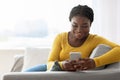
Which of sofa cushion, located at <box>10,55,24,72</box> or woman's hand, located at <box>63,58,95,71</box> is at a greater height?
woman's hand, located at <box>63,58,95,71</box>

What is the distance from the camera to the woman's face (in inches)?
82.3

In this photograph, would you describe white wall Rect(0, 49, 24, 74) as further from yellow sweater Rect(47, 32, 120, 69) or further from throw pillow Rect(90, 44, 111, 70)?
throw pillow Rect(90, 44, 111, 70)

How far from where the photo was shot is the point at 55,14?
330 cm

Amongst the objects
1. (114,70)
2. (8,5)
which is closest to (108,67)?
(114,70)

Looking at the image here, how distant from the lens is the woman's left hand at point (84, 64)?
1712 mm

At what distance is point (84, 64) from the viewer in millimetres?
1739

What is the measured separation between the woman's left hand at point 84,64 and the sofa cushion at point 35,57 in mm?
841

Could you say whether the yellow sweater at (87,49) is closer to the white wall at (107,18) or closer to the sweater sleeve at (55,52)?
the sweater sleeve at (55,52)

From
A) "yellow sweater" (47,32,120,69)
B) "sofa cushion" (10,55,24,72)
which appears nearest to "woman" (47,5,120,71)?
"yellow sweater" (47,32,120,69)

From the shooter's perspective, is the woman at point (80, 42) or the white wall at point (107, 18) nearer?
the woman at point (80, 42)

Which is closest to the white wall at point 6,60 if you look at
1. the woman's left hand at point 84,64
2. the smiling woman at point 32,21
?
the smiling woman at point 32,21

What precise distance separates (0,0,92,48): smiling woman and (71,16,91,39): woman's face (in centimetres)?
116

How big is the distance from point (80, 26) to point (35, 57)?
26.1 inches

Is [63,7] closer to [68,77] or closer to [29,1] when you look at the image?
[29,1]
